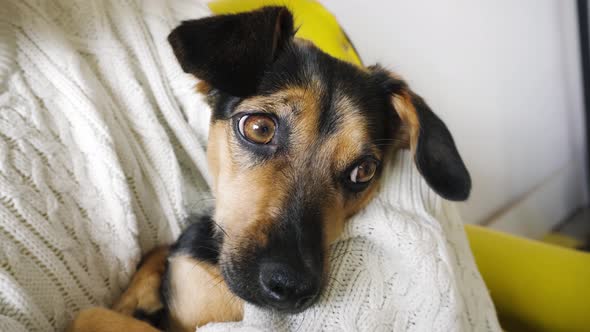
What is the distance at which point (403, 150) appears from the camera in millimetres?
1486

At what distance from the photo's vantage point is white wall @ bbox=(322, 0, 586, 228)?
89.7 inches

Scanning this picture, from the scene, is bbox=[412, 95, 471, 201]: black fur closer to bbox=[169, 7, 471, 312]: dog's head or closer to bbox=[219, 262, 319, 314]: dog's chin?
bbox=[169, 7, 471, 312]: dog's head

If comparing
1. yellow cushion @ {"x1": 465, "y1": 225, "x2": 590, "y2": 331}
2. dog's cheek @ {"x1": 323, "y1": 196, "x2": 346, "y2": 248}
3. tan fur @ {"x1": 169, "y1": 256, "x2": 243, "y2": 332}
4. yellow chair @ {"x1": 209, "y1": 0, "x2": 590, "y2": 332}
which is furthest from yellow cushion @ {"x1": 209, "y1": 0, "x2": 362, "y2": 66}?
yellow cushion @ {"x1": 465, "y1": 225, "x2": 590, "y2": 331}

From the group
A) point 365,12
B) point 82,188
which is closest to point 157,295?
point 82,188

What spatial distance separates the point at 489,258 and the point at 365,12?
47.7 inches

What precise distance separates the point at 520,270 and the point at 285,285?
1258 mm

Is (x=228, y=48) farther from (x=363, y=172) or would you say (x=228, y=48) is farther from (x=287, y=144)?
→ (x=363, y=172)

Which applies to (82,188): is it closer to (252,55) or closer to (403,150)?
(252,55)

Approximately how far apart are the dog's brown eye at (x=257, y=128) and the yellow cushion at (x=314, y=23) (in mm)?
490

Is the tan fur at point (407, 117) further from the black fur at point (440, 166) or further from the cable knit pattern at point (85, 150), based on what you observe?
the cable knit pattern at point (85, 150)

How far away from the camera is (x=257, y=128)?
1.22m

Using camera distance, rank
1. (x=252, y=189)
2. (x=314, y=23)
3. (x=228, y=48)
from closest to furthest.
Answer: (x=228, y=48) → (x=252, y=189) → (x=314, y=23)

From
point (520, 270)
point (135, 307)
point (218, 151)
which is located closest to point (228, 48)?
point (218, 151)

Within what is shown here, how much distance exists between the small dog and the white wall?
90 cm
